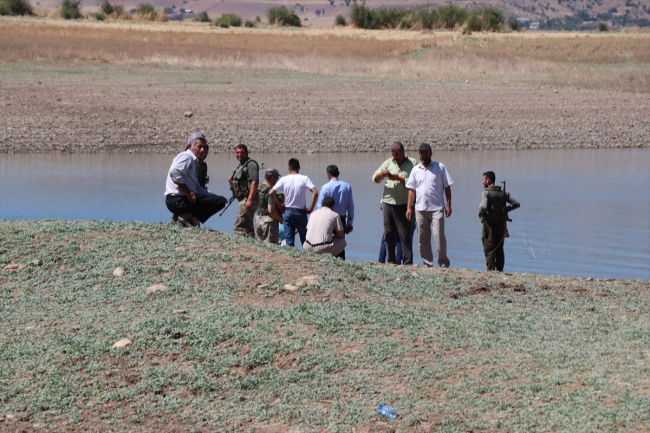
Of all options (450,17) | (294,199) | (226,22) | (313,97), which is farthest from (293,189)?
(450,17)

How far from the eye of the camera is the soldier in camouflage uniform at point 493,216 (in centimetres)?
1108

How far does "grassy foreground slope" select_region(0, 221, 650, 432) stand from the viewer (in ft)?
19.1

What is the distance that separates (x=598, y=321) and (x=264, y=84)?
24.5 meters

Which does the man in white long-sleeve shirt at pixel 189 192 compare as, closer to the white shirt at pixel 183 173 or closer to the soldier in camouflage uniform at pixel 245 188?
the white shirt at pixel 183 173

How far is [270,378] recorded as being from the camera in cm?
633

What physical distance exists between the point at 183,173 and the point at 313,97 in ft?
63.0

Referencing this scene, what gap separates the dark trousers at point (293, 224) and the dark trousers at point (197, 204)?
163 centimetres

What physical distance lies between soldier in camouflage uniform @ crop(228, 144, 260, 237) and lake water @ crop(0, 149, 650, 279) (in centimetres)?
161

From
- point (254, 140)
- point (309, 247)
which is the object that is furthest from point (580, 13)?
point (309, 247)

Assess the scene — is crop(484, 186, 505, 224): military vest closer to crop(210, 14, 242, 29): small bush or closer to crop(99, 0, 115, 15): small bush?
crop(210, 14, 242, 29): small bush

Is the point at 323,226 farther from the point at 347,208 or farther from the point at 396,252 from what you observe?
the point at 396,252

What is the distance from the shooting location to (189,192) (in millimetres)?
10000

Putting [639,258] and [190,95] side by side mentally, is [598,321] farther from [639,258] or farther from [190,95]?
[190,95]

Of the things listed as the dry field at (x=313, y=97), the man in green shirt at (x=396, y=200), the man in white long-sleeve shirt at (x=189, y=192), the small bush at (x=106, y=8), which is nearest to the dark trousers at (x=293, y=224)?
the man in green shirt at (x=396, y=200)
